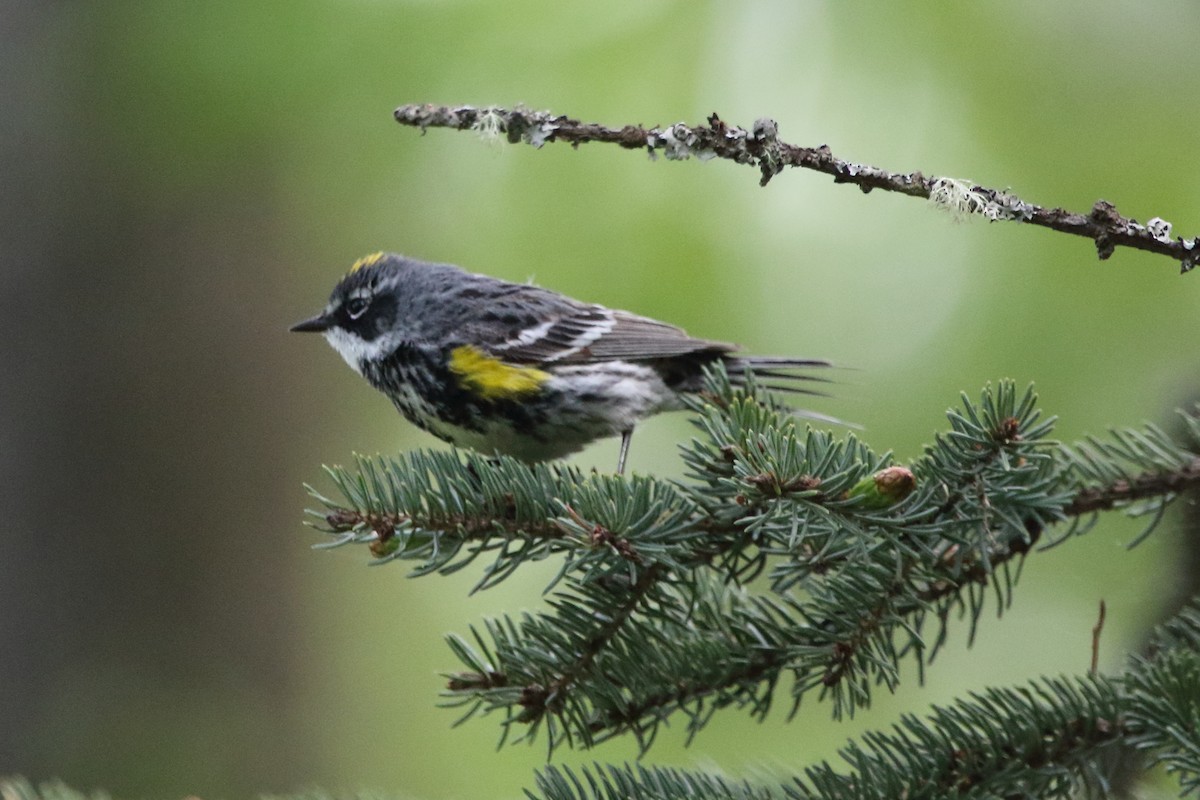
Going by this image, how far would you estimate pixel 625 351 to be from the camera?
3.47 metres

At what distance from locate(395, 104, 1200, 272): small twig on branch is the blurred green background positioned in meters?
2.68

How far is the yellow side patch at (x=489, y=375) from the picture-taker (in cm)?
314

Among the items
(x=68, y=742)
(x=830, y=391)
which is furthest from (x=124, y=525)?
(x=830, y=391)

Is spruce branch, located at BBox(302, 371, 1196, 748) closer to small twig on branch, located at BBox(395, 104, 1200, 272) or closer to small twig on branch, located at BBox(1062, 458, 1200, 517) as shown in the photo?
small twig on branch, located at BBox(1062, 458, 1200, 517)

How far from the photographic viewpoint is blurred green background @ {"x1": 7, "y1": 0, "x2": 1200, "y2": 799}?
4.38 metres

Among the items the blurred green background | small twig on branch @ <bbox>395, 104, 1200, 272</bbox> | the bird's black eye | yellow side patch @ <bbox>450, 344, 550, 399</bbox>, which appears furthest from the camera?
the blurred green background

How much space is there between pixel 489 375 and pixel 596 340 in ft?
1.60

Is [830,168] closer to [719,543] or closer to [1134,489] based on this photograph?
[719,543]

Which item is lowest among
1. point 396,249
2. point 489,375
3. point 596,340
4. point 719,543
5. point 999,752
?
point 999,752

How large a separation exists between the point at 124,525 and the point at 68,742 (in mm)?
988

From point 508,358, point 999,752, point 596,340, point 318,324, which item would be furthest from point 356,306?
point 999,752

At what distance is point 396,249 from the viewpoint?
5.64 meters

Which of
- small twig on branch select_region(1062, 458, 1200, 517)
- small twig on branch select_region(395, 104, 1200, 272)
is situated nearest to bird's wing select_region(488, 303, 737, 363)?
small twig on branch select_region(1062, 458, 1200, 517)

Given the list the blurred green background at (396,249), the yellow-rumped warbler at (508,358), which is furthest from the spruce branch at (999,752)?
the blurred green background at (396,249)
